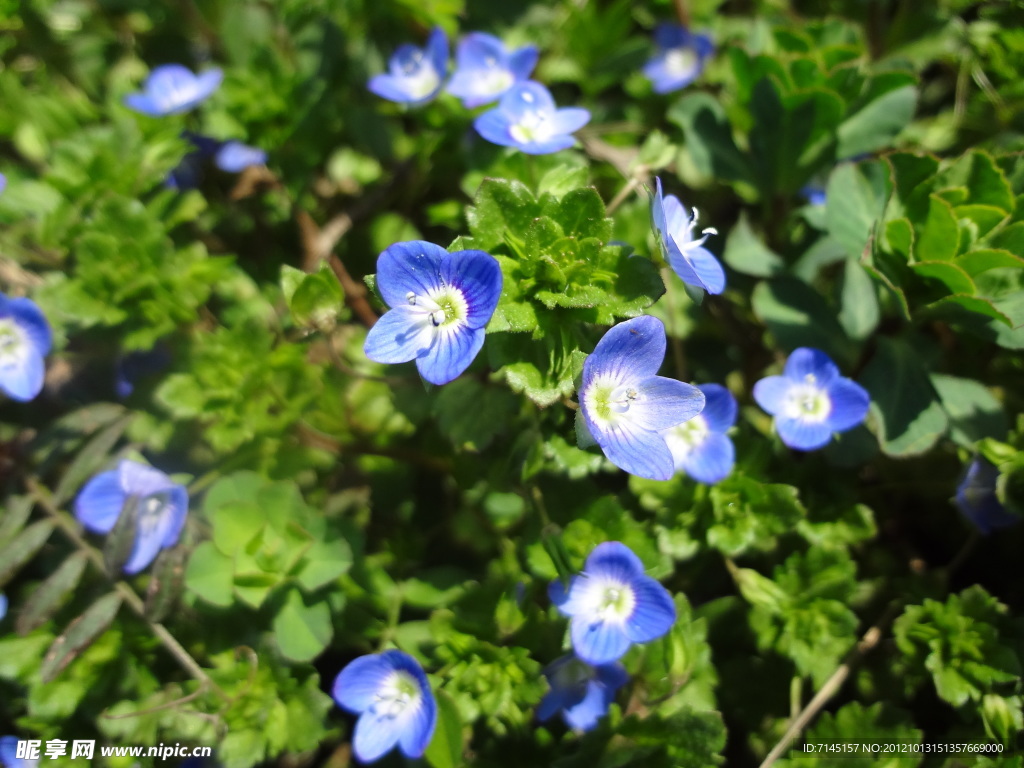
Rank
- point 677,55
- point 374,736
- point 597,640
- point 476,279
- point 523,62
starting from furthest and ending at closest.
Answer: point 677,55 → point 523,62 → point 374,736 → point 597,640 → point 476,279

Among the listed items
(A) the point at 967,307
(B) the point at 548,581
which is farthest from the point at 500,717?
(A) the point at 967,307

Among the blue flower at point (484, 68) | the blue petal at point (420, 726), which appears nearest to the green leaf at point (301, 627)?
the blue petal at point (420, 726)

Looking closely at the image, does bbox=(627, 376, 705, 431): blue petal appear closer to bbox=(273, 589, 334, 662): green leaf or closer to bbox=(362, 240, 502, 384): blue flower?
bbox=(362, 240, 502, 384): blue flower

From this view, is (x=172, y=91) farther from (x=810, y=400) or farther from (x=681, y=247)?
(x=810, y=400)

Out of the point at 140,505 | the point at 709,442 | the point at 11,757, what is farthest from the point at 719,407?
the point at 11,757

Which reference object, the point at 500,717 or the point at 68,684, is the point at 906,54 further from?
the point at 68,684

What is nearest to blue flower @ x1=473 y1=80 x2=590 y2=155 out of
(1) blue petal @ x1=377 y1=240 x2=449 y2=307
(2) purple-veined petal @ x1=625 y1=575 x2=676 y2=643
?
(1) blue petal @ x1=377 y1=240 x2=449 y2=307

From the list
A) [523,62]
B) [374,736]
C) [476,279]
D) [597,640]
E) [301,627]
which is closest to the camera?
[476,279]
